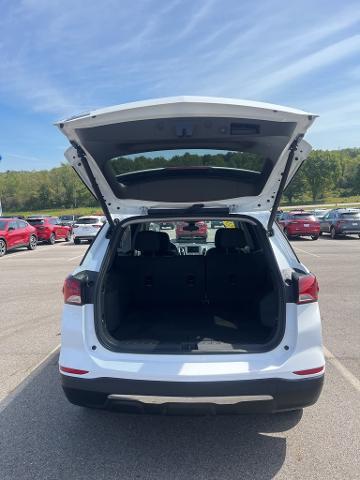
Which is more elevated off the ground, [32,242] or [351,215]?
[351,215]

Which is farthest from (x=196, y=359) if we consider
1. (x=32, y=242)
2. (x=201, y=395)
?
(x=32, y=242)

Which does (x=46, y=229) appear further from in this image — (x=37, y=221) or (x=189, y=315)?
(x=189, y=315)

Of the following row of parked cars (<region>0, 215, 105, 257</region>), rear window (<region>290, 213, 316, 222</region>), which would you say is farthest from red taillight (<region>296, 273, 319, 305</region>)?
rear window (<region>290, 213, 316, 222</region>)

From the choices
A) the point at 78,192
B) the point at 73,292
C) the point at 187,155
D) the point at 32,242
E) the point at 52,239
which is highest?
the point at 78,192

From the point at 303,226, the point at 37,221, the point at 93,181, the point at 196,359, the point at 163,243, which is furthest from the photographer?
the point at 37,221

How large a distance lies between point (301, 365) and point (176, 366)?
775 millimetres

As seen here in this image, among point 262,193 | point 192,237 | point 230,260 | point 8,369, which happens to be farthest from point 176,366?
point 192,237

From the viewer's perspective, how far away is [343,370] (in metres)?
3.84

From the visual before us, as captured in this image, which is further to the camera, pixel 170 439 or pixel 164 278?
pixel 164 278

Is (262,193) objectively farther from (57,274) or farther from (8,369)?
(57,274)

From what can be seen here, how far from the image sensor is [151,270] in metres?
4.00

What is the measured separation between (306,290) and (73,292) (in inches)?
61.2

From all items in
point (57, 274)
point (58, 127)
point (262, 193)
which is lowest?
point (57, 274)

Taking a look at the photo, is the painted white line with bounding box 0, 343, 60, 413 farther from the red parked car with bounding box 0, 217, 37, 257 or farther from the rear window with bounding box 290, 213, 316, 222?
the rear window with bounding box 290, 213, 316, 222
